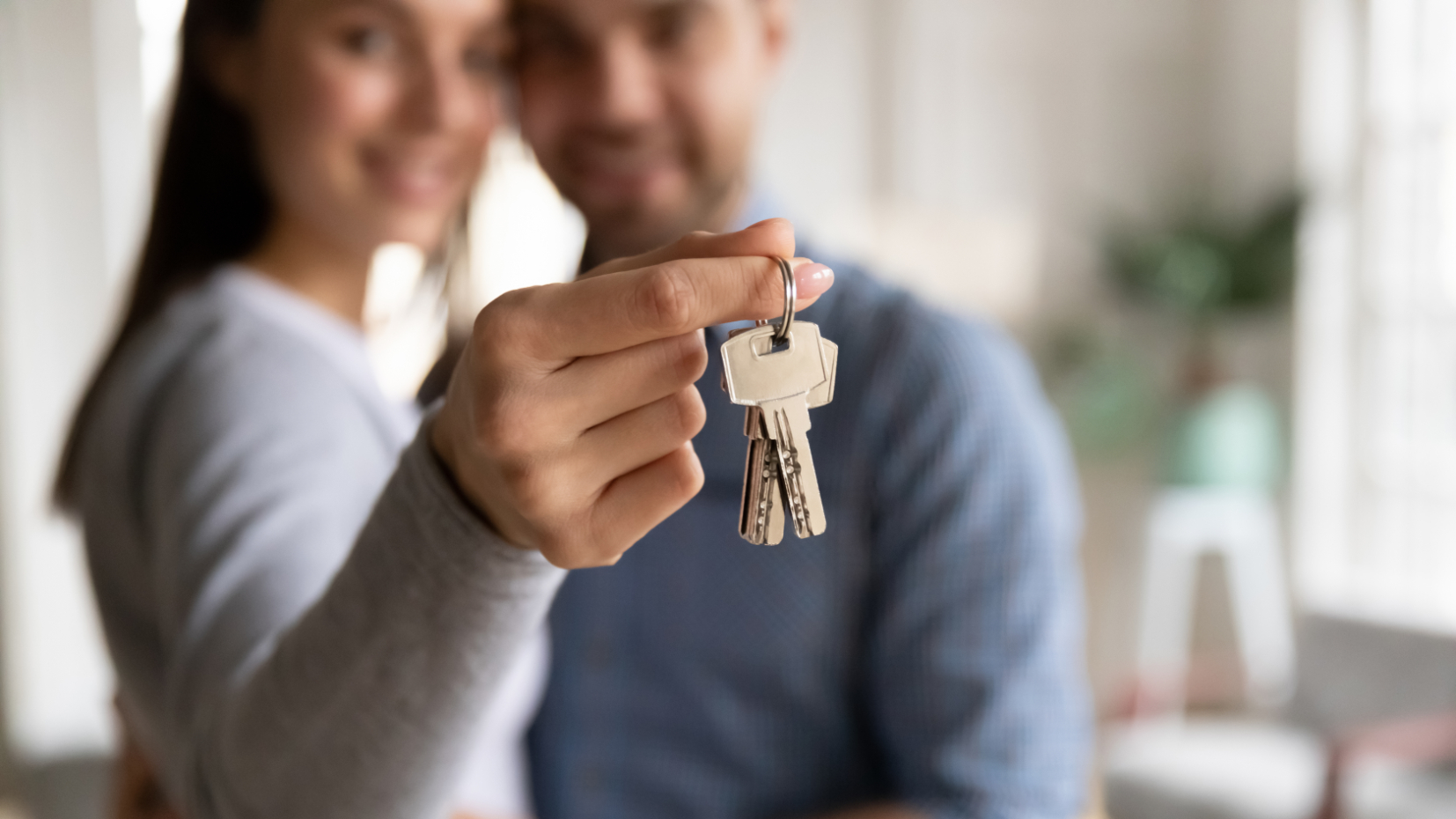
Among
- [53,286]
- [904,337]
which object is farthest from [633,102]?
[53,286]

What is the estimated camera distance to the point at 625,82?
0.24m

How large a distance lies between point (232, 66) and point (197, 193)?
0.27ft

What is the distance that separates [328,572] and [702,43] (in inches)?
6.4

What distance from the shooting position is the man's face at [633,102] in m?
0.24

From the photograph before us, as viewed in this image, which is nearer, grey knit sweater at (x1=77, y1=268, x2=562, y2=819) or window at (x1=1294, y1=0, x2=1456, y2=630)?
grey knit sweater at (x1=77, y1=268, x2=562, y2=819)

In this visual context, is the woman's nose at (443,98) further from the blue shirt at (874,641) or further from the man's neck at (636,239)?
the blue shirt at (874,641)

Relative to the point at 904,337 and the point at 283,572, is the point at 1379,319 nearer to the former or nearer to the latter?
the point at 904,337

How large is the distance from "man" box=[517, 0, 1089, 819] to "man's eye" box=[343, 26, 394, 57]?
0.08 metres

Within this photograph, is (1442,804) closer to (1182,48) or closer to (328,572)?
(328,572)

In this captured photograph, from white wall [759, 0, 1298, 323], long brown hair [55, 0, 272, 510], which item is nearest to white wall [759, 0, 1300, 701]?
white wall [759, 0, 1298, 323]

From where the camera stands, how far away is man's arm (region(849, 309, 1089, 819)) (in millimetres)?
433

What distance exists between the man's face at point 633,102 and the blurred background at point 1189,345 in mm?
739

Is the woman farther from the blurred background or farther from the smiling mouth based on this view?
the blurred background

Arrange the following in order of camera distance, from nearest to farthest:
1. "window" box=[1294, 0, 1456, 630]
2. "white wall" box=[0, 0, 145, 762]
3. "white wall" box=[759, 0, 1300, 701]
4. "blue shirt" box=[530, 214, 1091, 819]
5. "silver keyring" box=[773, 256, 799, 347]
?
"silver keyring" box=[773, 256, 799, 347] < "blue shirt" box=[530, 214, 1091, 819] < "white wall" box=[0, 0, 145, 762] < "window" box=[1294, 0, 1456, 630] < "white wall" box=[759, 0, 1300, 701]
